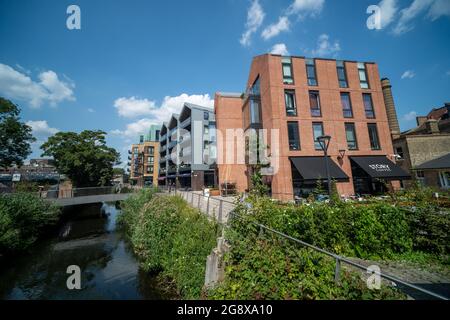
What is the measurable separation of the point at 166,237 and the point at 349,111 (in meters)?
18.6

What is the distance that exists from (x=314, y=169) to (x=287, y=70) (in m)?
9.44

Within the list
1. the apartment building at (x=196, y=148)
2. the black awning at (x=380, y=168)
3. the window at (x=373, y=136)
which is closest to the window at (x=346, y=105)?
the window at (x=373, y=136)

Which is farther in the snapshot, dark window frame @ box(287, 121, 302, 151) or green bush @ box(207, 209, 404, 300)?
dark window frame @ box(287, 121, 302, 151)

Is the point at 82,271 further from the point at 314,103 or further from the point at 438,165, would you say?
the point at 438,165

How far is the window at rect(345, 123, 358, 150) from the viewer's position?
1692 cm

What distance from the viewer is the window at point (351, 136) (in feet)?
55.5

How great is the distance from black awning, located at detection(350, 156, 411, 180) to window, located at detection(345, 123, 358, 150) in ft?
4.05

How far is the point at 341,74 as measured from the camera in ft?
60.1

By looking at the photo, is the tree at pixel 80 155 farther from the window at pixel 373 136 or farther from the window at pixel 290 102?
the window at pixel 373 136

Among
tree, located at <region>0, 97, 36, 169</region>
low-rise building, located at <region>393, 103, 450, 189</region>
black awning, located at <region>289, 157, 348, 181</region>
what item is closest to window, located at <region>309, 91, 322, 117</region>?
black awning, located at <region>289, 157, 348, 181</region>

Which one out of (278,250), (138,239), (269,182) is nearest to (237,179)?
(269,182)

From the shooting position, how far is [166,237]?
10.7m

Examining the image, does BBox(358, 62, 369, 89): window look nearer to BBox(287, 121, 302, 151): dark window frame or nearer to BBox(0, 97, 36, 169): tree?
BBox(287, 121, 302, 151): dark window frame
